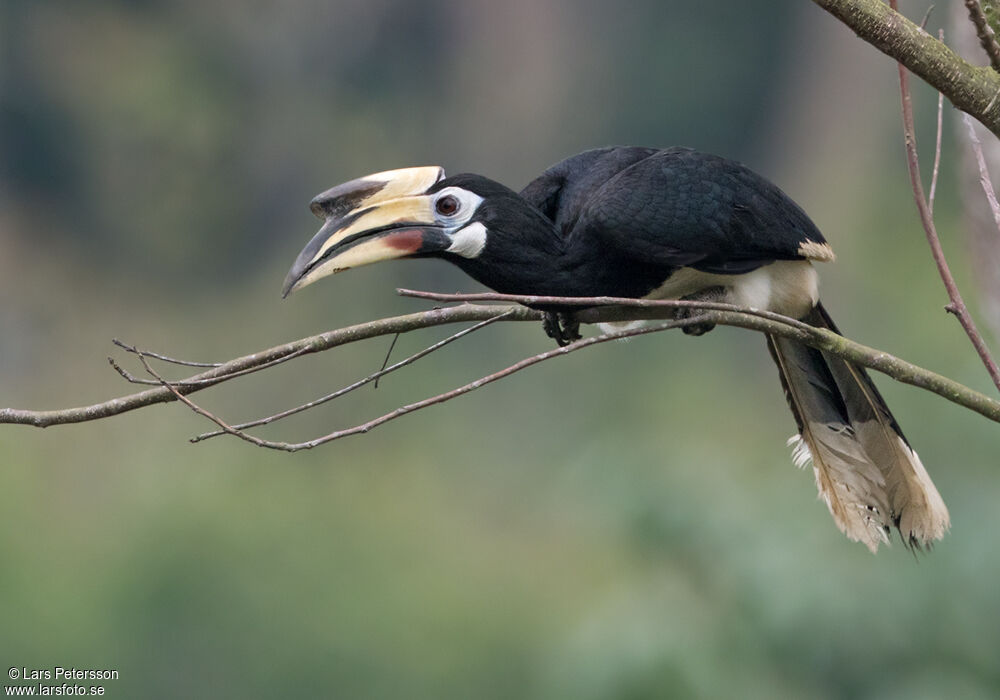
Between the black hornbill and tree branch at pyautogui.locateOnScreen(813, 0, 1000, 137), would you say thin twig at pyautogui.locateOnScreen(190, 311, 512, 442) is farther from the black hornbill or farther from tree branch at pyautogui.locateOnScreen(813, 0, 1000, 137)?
tree branch at pyautogui.locateOnScreen(813, 0, 1000, 137)

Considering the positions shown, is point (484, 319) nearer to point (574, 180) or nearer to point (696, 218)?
point (696, 218)

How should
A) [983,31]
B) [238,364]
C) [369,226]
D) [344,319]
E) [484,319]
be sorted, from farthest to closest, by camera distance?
[344,319] < [369,226] < [484,319] < [238,364] < [983,31]

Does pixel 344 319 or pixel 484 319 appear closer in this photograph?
pixel 484 319

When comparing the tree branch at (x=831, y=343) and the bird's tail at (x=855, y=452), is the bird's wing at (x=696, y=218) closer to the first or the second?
the bird's tail at (x=855, y=452)

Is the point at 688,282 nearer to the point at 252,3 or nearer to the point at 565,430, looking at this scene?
the point at 565,430

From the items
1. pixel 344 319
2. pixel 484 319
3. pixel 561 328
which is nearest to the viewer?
pixel 484 319

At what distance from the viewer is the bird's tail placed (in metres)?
1.69

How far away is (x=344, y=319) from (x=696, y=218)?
10.5 feet

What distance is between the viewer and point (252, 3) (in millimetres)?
4801

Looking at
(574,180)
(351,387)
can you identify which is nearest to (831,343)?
(351,387)

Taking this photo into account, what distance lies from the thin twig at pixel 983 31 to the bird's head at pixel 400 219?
0.70 metres

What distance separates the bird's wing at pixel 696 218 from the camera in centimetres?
161

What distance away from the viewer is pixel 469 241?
1.57 m

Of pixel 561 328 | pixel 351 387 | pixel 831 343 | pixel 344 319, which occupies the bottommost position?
pixel 831 343
